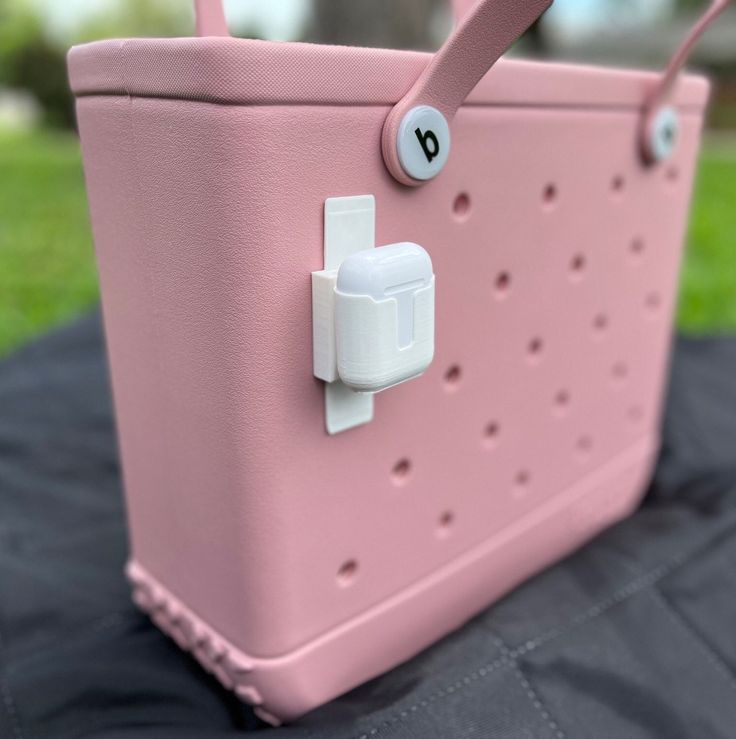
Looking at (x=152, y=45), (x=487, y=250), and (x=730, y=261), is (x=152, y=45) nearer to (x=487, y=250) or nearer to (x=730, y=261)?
(x=487, y=250)

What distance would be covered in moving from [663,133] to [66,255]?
1.76 meters

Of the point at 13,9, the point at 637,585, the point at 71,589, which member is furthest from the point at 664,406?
the point at 13,9

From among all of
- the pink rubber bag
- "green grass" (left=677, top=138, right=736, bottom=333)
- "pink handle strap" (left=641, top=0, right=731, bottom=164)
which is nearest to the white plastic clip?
the pink rubber bag

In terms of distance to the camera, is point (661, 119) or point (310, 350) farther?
point (661, 119)

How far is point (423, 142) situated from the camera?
1.40 ft

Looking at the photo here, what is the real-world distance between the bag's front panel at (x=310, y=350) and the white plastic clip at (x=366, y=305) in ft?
0.04

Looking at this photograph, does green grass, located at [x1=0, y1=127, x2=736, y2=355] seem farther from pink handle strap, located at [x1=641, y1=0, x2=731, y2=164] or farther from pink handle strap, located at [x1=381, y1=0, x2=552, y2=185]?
pink handle strap, located at [x1=381, y1=0, x2=552, y2=185]

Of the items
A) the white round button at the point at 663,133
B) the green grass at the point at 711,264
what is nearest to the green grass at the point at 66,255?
the green grass at the point at 711,264

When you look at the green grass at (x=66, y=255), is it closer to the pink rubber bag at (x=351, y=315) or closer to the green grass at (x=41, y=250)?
the green grass at (x=41, y=250)

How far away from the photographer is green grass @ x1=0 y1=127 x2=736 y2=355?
1.54m

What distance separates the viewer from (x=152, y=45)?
391mm

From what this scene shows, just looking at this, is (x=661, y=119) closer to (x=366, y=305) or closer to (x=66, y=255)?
(x=366, y=305)

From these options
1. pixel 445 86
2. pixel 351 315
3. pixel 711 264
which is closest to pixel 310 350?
pixel 351 315

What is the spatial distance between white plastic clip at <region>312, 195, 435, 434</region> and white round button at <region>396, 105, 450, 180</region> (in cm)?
3
